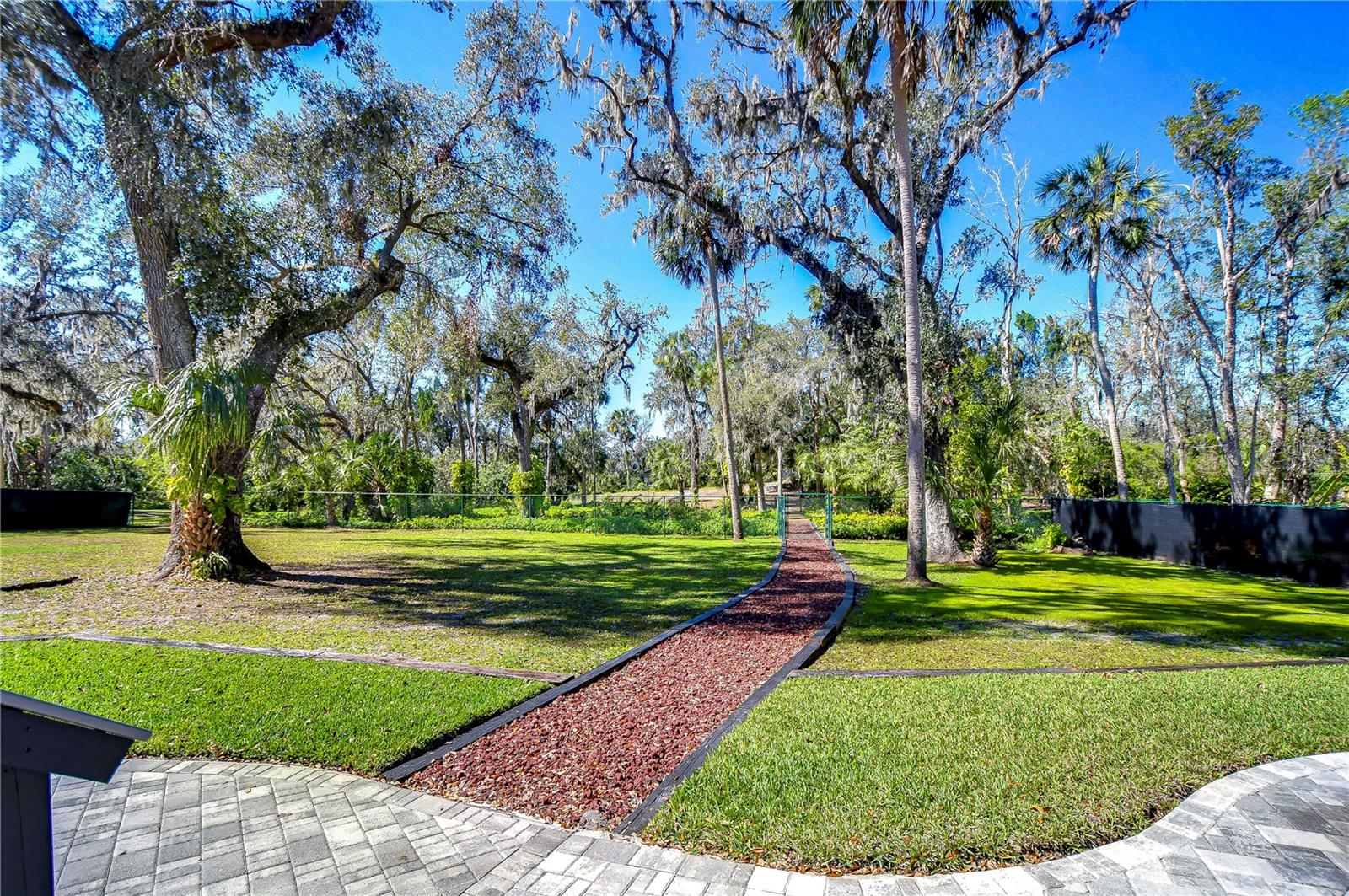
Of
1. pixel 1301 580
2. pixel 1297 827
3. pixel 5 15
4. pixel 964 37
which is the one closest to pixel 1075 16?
pixel 964 37

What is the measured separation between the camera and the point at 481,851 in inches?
101

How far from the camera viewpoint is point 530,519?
2177 cm

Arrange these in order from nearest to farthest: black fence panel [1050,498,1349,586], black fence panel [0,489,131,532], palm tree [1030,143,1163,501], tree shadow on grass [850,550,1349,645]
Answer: tree shadow on grass [850,550,1349,645] < black fence panel [1050,498,1349,586] < palm tree [1030,143,1163,501] < black fence panel [0,489,131,532]

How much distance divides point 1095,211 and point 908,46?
10.9 meters

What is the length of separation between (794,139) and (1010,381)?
23.9 feet

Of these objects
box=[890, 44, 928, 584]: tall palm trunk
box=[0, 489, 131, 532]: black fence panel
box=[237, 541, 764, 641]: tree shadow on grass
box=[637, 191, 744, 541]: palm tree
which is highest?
box=[637, 191, 744, 541]: palm tree

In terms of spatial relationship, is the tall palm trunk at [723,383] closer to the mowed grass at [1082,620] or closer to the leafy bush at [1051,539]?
the mowed grass at [1082,620]

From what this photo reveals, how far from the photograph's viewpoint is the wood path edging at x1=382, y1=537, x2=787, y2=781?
330 cm

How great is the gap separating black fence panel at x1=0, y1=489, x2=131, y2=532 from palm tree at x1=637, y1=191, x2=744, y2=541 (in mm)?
20314

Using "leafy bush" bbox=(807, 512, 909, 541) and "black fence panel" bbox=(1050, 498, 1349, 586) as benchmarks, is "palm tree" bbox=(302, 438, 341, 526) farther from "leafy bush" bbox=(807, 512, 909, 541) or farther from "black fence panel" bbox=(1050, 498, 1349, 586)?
"black fence panel" bbox=(1050, 498, 1349, 586)

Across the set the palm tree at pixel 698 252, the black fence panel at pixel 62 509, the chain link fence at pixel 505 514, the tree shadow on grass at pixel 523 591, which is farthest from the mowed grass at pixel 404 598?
the chain link fence at pixel 505 514

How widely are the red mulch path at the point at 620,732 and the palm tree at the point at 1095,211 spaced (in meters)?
15.8

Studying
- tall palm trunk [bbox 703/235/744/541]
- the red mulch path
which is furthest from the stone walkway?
tall palm trunk [bbox 703/235/744/541]

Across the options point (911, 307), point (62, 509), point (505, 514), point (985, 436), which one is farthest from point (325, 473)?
point (985, 436)
